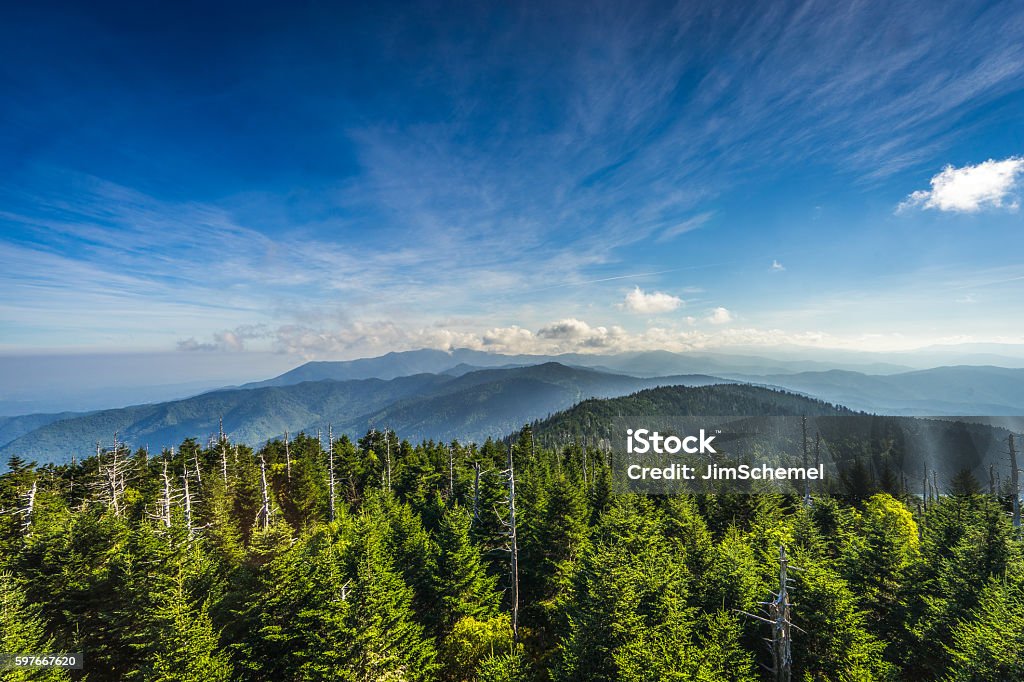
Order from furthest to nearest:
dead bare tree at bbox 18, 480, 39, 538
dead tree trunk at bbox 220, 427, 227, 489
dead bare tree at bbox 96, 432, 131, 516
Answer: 1. dead tree trunk at bbox 220, 427, 227, 489
2. dead bare tree at bbox 96, 432, 131, 516
3. dead bare tree at bbox 18, 480, 39, 538

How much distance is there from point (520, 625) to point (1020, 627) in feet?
102

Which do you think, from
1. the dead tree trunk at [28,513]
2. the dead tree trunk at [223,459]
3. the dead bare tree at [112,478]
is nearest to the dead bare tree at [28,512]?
the dead tree trunk at [28,513]

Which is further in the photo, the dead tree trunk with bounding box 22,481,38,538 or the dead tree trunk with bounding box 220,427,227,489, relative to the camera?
the dead tree trunk with bounding box 220,427,227,489

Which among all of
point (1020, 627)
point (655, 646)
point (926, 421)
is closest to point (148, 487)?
point (655, 646)

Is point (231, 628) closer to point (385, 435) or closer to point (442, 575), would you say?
point (442, 575)

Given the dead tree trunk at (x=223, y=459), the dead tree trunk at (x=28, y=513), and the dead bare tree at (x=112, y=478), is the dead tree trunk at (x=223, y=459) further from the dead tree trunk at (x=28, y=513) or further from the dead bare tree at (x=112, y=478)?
the dead tree trunk at (x=28, y=513)

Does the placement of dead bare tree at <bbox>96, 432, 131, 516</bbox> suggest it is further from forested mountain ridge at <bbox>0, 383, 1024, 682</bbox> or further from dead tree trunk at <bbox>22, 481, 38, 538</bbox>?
dead tree trunk at <bbox>22, 481, 38, 538</bbox>

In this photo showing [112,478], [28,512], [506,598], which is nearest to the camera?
[28,512]

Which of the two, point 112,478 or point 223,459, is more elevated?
point 112,478

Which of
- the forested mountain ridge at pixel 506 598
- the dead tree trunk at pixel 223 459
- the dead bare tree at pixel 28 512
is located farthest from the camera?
the dead tree trunk at pixel 223 459

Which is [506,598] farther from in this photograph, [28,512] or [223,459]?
[223,459]

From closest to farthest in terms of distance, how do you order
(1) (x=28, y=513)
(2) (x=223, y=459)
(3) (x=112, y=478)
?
(1) (x=28, y=513) < (3) (x=112, y=478) < (2) (x=223, y=459)

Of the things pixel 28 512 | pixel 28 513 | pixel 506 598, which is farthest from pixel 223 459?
pixel 506 598

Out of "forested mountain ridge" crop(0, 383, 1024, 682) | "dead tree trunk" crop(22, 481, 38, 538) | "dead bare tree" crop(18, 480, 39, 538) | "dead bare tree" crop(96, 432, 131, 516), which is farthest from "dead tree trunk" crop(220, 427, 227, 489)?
"dead tree trunk" crop(22, 481, 38, 538)
